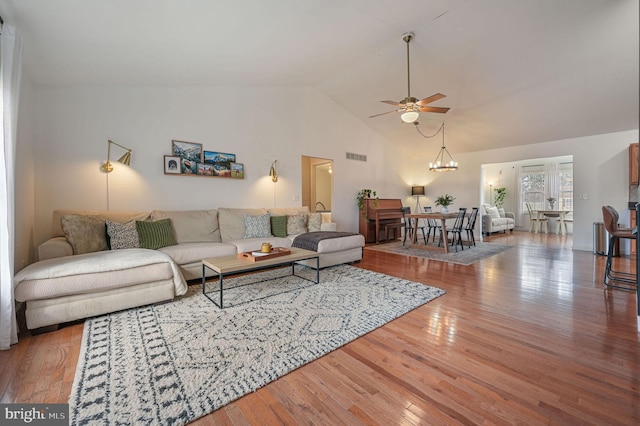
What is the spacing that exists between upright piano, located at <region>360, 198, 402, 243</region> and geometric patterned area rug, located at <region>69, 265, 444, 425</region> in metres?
3.50

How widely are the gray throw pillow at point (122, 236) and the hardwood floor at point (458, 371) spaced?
42.5 inches

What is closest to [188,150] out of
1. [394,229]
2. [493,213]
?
[394,229]

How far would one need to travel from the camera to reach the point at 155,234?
370 cm

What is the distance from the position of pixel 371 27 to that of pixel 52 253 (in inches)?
178

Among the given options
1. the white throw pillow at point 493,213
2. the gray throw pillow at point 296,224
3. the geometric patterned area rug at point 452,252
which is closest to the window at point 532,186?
the white throw pillow at point 493,213

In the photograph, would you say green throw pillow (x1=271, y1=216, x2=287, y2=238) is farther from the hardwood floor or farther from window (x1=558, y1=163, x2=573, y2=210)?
window (x1=558, y1=163, x2=573, y2=210)

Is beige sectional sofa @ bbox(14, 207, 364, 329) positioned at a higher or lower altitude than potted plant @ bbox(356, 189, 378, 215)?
lower

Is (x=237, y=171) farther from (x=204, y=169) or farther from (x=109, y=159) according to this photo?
(x=109, y=159)

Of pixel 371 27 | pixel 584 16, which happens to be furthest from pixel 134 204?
pixel 584 16

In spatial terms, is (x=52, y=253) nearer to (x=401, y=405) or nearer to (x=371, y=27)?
(x=401, y=405)

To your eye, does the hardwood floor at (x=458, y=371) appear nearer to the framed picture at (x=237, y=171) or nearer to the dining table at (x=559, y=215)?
the framed picture at (x=237, y=171)

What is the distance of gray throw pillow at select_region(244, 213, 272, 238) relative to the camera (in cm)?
459

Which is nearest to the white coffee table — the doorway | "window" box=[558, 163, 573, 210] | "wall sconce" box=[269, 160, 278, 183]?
"wall sconce" box=[269, 160, 278, 183]

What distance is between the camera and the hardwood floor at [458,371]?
61.2 inches
